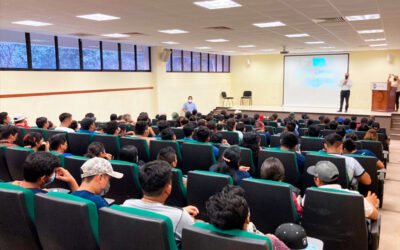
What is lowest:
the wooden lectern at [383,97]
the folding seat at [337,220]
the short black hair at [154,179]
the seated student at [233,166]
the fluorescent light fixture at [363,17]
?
the folding seat at [337,220]

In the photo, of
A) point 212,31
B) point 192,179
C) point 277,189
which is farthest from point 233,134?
point 212,31

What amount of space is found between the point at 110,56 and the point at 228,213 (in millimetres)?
10061

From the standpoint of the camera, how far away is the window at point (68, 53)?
9000 mm

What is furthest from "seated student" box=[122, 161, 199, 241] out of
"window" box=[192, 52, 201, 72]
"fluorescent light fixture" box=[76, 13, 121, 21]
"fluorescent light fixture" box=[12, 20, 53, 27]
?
"window" box=[192, 52, 201, 72]

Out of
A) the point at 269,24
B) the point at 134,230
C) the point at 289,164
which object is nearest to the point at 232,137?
the point at 289,164

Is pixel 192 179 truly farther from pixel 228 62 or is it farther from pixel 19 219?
pixel 228 62

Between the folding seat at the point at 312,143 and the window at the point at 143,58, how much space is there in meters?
8.08

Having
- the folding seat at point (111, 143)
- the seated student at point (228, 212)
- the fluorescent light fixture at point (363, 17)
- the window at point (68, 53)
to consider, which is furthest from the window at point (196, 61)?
the seated student at point (228, 212)

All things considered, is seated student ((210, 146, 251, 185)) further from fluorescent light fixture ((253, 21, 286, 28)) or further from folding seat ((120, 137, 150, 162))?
fluorescent light fixture ((253, 21, 286, 28))

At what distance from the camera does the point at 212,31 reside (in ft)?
27.7

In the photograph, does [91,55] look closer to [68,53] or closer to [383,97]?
[68,53]

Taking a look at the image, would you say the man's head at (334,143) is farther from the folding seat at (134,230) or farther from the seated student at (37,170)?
the seated student at (37,170)

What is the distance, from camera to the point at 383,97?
12531 millimetres

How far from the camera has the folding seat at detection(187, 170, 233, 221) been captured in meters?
2.57
